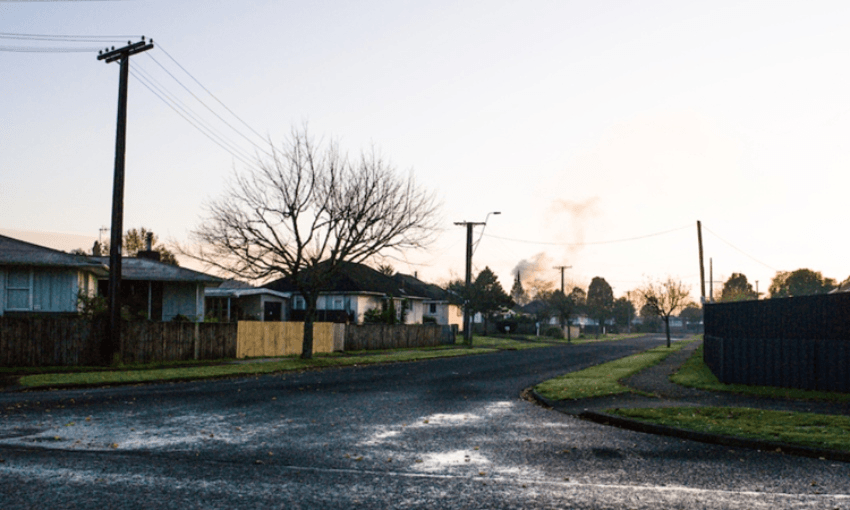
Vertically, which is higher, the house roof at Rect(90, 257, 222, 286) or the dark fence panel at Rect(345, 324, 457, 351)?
the house roof at Rect(90, 257, 222, 286)

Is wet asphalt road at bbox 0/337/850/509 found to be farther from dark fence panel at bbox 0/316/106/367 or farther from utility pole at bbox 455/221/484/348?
utility pole at bbox 455/221/484/348

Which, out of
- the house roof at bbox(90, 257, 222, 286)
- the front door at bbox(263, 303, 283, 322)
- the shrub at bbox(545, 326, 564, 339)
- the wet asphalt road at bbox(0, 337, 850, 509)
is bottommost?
the shrub at bbox(545, 326, 564, 339)

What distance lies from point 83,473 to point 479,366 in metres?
22.7

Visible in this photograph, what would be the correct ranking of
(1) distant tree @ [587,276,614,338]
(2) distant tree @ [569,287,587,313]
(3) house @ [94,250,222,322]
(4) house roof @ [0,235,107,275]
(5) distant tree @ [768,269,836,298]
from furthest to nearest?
(1) distant tree @ [587,276,614,338], (2) distant tree @ [569,287,587,313], (5) distant tree @ [768,269,836,298], (3) house @ [94,250,222,322], (4) house roof @ [0,235,107,275]

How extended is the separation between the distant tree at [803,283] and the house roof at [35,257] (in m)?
111

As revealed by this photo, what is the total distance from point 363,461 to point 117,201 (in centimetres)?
1834

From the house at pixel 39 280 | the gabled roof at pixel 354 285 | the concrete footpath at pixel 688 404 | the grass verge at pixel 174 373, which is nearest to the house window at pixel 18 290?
the house at pixel 39 280

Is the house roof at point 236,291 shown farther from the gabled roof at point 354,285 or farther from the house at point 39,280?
the house at point 39,280

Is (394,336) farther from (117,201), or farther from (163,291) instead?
(117,201)

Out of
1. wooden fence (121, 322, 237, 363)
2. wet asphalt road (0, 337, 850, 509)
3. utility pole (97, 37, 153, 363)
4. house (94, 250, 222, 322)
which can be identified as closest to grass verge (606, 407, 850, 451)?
wet asphalt road (0, 337, 850, 509)

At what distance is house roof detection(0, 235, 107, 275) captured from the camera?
28.0 m

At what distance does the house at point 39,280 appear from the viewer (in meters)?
28.5

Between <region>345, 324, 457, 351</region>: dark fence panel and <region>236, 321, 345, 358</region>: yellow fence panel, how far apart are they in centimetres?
244

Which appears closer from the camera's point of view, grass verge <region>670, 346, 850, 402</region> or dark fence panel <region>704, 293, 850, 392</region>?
grass verge <region>670, 346, 850, 402</region>
